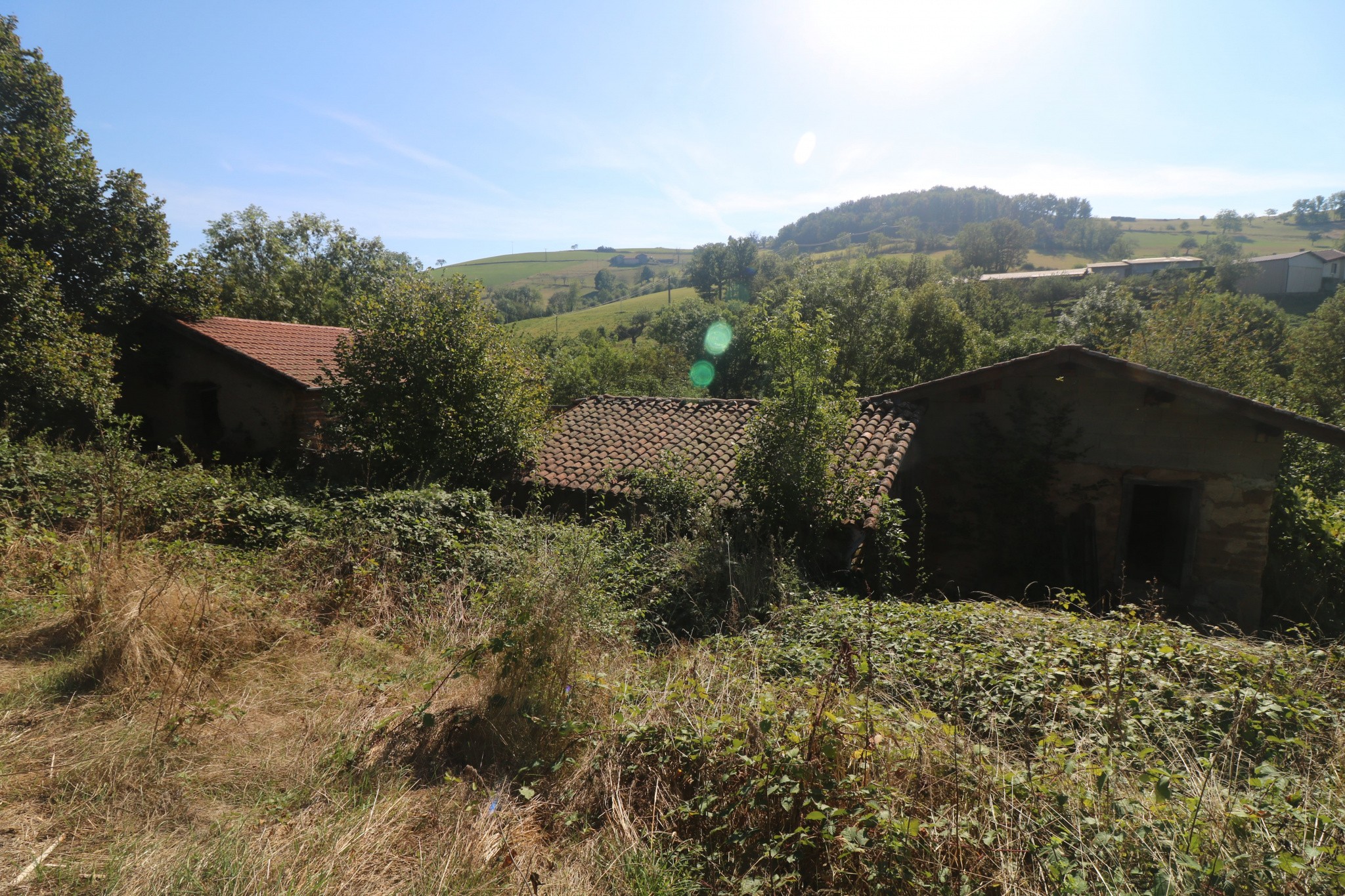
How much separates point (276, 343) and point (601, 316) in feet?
186

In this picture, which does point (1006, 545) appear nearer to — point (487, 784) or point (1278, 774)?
point (1278, 774)

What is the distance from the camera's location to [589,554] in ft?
25.5

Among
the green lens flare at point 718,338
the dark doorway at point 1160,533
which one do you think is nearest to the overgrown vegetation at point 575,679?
the dark doorway at point 1160,533

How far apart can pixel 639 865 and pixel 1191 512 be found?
10914 mm

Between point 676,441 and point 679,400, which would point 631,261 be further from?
point 676,441

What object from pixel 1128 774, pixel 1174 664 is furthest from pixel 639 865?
pixel 1174 664

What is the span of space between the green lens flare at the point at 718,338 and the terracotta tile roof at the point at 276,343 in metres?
22.9

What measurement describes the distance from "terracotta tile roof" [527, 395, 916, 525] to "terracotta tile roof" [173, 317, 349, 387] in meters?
5.93

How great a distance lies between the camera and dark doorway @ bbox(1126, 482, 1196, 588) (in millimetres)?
9695

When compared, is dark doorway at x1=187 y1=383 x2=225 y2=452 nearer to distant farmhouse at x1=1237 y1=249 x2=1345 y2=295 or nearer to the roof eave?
the roof eave

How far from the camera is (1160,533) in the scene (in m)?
10.9

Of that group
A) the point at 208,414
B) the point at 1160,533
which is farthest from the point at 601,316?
the point at 1160,533

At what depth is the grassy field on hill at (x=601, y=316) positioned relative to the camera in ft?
202

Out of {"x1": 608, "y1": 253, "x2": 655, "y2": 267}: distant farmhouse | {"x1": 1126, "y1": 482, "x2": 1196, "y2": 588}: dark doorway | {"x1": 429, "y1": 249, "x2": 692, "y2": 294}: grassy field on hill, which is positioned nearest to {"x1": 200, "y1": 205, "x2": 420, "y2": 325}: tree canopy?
{"x1": 1126, "y1": 482, "x2": 1196, "y2": 588}: dark doorway
